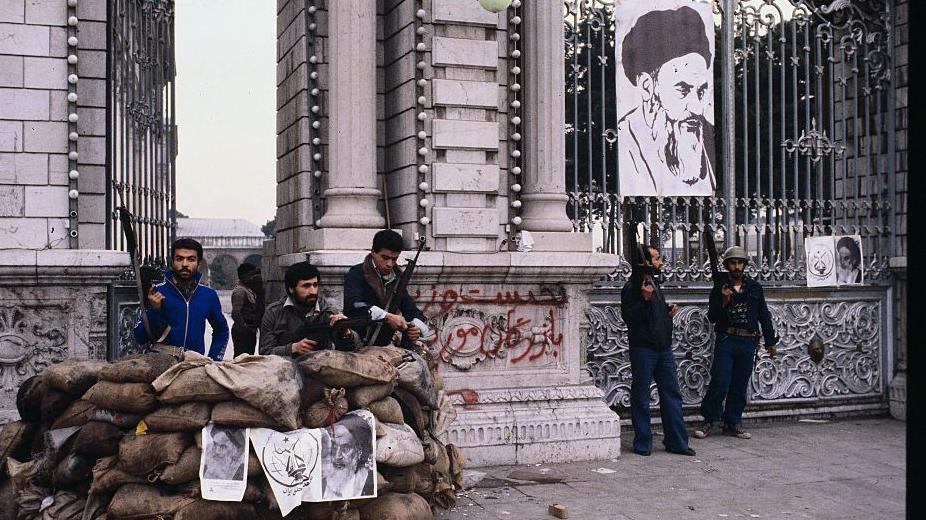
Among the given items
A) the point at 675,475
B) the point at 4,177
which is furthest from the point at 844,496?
the point at 4,177

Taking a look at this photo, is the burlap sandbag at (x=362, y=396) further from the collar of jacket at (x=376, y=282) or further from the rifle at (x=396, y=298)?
the collar of jacket at (x=376, y=282)

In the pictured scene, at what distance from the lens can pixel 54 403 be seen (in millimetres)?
5812

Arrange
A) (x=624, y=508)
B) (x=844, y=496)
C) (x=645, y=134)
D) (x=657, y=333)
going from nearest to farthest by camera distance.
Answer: (x=624, y=508) → (x=844, y=496) → (x=657, y=333) → (x=645, y=134)

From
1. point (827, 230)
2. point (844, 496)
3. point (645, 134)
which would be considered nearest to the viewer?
point (844, 496)

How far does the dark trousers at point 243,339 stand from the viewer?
30.2 ft

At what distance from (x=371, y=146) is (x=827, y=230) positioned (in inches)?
230

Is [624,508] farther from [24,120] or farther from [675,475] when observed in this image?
[24,120]

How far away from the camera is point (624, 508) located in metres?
6.66

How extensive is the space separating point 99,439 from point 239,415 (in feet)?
2.75

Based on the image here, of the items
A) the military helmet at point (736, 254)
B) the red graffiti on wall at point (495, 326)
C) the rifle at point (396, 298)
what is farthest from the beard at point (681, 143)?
the rifle at point (396, 298)

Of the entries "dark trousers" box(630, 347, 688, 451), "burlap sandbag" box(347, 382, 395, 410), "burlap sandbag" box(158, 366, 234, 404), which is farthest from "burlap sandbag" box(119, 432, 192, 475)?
"dark trousers" box(630, 347, 688, 451)

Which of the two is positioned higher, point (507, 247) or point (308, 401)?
point (507, 247)

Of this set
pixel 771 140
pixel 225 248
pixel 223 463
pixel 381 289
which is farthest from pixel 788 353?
pixel 225 248

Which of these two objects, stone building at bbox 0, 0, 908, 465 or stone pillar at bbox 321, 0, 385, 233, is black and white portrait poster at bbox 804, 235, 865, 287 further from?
stone pillar at bbox 321, 0, 385, 233
